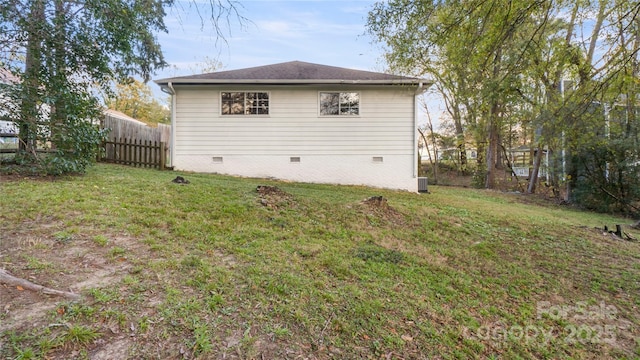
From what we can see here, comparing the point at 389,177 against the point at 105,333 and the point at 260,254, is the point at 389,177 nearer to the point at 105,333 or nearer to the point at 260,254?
the point at 260,254

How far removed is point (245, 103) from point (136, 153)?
12.5 ft

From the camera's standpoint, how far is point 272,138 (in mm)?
10625

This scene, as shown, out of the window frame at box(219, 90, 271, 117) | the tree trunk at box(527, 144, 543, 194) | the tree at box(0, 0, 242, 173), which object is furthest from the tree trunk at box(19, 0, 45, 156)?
the tree trunk at box(527, 144, 543, 194)

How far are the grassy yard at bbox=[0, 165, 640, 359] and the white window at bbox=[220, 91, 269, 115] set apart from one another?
5810 millimetres

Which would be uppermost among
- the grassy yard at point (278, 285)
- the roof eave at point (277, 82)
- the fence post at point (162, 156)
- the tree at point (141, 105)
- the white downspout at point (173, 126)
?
the tree at point (141, 105)

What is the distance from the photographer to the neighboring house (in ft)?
34.2

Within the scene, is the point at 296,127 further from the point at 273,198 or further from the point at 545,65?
the point at 545,65

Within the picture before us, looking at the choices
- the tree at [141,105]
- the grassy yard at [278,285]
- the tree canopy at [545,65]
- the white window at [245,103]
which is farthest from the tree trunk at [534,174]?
the tree at [141,105]

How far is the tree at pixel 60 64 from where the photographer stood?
17.3ft

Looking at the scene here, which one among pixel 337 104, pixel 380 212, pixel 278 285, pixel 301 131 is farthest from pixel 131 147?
pixel 278 285

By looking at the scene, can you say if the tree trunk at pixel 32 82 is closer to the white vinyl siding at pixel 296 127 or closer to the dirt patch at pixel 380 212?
the white vinyl siding at pixel 296 127

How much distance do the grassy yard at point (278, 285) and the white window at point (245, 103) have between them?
5.81 metres

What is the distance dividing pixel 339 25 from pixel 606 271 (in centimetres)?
639

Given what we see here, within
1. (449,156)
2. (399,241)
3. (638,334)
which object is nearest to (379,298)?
(399,241)
